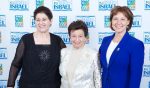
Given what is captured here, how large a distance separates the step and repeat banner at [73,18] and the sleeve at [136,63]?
32.5 inches

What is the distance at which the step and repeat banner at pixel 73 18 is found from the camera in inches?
114

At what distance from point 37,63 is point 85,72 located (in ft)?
1.26

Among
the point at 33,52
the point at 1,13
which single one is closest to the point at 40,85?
the point at 33,52

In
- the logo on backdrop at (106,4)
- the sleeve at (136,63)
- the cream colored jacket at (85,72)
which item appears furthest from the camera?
the logo on backdrop at (106,4)

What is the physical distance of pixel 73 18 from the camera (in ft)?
9.67

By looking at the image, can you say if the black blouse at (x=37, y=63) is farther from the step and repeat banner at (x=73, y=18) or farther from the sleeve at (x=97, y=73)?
the step and repeat banner at (x=73, y=18)

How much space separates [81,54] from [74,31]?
0.61ft

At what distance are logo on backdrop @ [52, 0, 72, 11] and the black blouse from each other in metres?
0.63

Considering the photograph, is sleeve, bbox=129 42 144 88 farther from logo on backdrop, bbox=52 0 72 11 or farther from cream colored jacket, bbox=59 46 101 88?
logo on backdrop, bbox=52 0 72 11

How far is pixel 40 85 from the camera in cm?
238

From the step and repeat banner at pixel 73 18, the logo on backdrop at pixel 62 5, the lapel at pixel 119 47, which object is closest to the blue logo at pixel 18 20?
the step and repeat banner at pixel 73 18

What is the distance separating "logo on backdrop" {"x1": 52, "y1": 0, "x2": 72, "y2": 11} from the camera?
293 cm

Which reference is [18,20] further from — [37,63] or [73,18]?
[37,63]

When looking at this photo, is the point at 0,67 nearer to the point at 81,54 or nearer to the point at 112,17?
the point at 81,54
